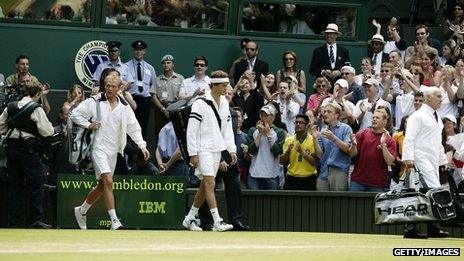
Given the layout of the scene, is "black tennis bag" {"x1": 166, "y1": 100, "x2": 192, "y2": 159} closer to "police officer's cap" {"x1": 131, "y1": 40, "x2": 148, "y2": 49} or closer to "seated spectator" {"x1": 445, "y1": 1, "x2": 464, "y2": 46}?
"police officer's cap" {"x1": 131, "y1": 40, "x2": 148, "y2": 49}

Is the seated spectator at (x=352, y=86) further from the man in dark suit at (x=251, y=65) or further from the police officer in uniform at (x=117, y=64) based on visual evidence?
the police officer in uniform at (x=117, y=64)

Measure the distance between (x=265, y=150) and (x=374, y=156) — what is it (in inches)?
64.8

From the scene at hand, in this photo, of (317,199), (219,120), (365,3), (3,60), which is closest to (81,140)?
(219,120)

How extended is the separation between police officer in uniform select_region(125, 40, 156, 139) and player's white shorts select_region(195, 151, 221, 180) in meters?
4.90

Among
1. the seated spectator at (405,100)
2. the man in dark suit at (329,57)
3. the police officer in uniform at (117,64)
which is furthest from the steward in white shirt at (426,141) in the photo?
the man in dark suit at (329,57)

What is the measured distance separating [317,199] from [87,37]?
6.16m

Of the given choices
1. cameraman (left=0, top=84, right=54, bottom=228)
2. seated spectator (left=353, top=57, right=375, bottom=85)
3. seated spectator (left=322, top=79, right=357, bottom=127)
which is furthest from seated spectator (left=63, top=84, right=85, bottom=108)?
seated spectator (left=353, top=57, right=375, bottom=85)

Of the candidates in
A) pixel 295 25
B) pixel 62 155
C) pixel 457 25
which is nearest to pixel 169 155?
pixel 62 155

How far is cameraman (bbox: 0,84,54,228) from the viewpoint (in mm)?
20016

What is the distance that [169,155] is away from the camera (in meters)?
22.2

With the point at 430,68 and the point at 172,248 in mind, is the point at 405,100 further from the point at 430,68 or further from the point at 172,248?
the point at 172,248

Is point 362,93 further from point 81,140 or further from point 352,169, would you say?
point 81,140

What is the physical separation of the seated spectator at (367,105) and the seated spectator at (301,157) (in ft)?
5.51

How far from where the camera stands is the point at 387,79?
2398 cm
